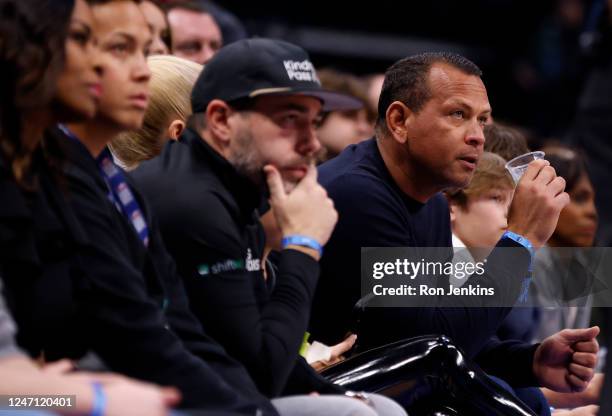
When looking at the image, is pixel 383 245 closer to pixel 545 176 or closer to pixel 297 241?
pixel 545 176

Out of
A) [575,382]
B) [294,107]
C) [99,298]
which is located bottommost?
[575,382]

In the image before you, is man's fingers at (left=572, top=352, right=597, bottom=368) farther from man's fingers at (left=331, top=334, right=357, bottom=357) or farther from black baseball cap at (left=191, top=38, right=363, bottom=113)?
black baseball cap at (left=191, top=38, right=363, bottom=113)

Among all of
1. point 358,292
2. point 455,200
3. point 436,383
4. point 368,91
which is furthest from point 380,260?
point 368,91

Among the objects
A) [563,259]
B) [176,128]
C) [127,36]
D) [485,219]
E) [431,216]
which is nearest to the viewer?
[127,36]

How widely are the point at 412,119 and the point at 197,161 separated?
88 cm

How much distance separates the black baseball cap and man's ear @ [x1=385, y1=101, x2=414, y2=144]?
61 cm

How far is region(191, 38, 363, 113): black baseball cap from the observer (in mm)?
2422

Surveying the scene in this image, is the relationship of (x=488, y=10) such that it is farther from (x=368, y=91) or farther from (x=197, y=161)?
(x=197, y=161)

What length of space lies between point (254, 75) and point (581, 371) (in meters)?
1.31

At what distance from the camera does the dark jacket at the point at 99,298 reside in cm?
185

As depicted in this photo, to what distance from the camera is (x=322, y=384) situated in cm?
251

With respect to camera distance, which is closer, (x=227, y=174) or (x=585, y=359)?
(x=227, y=174)

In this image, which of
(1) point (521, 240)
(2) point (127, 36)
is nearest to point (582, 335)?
(1) point (521, 240)

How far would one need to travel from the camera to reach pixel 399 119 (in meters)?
3.11
